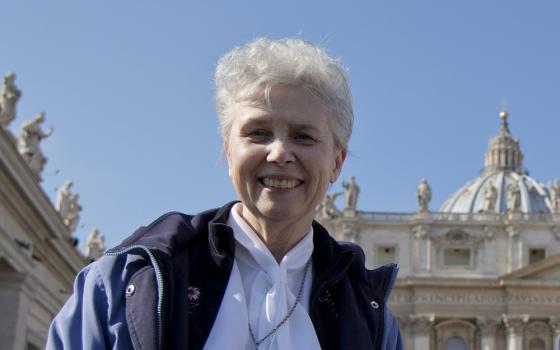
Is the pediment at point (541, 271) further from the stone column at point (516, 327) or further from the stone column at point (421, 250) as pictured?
the stone column at point (421, 250)

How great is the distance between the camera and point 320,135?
335cm

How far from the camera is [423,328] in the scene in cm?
5100

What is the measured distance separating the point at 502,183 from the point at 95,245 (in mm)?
39833

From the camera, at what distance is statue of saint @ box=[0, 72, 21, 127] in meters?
21.9

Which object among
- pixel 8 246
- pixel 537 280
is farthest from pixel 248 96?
pixel 537 280

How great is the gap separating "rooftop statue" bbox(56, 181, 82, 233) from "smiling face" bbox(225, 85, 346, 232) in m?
28.0

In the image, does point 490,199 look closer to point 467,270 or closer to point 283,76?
point 467,270

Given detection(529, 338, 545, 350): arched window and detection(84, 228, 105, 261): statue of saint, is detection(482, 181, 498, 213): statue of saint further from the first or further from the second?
detection(84, 228, 105, 261): statue of saint

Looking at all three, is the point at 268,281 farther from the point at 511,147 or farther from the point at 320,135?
the point at 511,147

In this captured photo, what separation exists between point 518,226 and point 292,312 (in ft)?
166

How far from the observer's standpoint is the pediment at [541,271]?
50.5 m

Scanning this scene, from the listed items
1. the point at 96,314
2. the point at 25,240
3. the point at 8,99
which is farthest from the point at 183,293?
the point at 25,240

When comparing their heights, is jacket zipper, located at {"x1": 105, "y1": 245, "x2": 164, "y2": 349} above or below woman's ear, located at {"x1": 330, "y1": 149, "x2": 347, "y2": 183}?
below

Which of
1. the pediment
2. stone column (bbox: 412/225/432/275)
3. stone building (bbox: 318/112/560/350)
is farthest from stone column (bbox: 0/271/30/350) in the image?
the pediment
